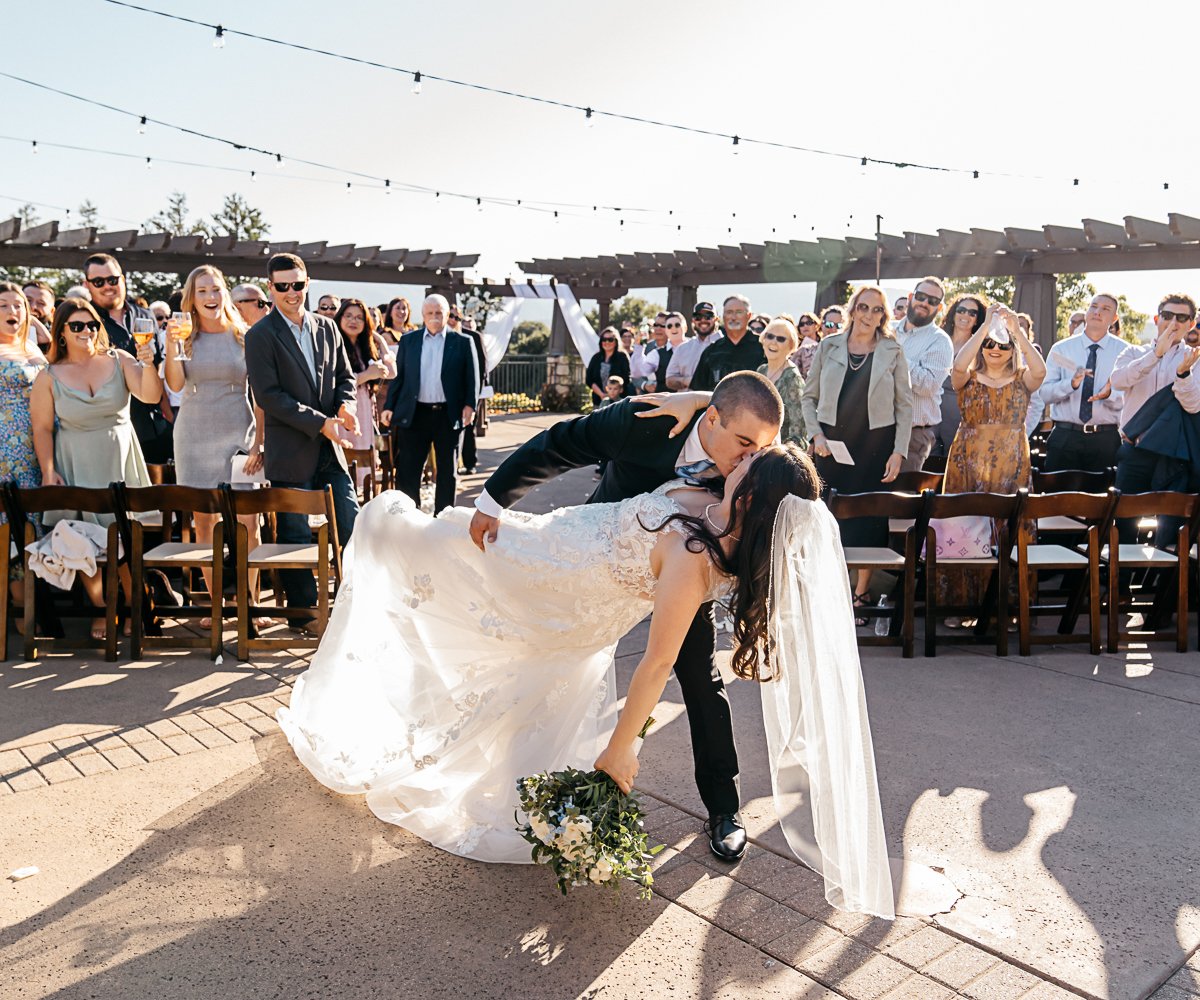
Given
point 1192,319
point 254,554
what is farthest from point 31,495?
point 1192,319

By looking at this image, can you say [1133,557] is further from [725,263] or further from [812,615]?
[725,263]

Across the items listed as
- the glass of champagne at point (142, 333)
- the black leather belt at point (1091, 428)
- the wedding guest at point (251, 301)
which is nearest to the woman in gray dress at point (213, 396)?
the glass of champagne at point (142, 333)

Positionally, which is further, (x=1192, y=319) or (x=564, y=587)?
(x=1192, y=319)

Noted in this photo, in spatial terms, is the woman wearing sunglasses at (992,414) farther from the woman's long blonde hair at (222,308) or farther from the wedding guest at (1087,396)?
the woman's long blonde hair at (222,308)

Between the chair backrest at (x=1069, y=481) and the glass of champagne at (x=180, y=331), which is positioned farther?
the chair backrest at (x=1069, y=481)

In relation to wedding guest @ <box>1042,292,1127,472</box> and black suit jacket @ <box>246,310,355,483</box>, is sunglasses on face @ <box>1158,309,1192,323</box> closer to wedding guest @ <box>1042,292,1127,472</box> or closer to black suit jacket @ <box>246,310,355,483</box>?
wedding guest @ <box>1042,292,1127,472</box>

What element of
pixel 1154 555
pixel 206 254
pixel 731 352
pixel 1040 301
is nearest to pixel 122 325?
pixel 731 352

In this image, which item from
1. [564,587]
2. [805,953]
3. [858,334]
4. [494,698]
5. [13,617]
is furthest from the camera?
[858,334]

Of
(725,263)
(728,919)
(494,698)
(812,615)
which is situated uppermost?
(725,263)

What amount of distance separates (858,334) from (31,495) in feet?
Result: 16.1

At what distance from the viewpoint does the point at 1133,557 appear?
595 cm

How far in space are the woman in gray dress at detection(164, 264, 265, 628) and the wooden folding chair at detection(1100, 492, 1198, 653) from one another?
4.96 m

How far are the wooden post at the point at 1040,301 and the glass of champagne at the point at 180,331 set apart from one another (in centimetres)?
1175

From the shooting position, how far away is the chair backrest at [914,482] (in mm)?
6488
